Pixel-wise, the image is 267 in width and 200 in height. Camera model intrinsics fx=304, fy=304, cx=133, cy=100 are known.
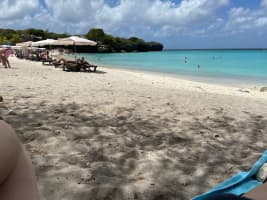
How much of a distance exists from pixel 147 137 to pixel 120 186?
1.37 m

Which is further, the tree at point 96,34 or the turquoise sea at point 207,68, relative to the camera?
the tree at point 96,34

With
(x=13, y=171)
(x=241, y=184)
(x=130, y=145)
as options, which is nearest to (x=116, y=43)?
(x=130, y=145)

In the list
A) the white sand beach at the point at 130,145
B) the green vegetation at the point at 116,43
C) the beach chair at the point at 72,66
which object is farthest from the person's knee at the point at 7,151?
the green vegetation at the point at 116,43

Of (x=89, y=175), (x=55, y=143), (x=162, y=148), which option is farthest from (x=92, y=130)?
(x=89, y=175)

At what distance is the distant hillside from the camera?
64.3 metres

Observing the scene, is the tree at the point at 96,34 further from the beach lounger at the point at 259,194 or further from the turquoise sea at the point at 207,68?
the beach lounger at the point at 259,194

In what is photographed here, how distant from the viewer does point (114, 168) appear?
117 inches

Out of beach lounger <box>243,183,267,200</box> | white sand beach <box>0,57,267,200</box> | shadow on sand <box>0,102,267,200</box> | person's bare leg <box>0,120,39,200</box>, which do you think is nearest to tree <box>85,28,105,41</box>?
white sand beach <box>0,57,267,200</box>

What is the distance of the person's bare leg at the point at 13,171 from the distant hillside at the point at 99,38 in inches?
2279

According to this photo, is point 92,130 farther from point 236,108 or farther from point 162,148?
point 236,108

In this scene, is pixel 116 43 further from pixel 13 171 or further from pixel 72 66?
pixel 13 171

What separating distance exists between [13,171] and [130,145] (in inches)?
102

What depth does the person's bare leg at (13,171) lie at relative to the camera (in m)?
0.97

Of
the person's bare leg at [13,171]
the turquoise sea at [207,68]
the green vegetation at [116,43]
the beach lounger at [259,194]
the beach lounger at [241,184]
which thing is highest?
the green vegetation at [116,43]
